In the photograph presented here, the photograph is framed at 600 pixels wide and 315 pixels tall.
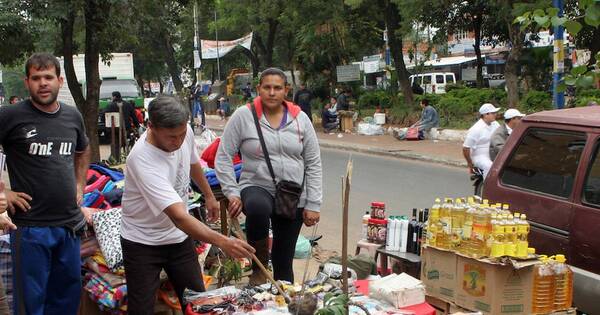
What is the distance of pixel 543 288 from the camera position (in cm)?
409

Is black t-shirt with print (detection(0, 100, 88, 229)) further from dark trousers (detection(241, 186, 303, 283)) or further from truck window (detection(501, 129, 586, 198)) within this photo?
truck window (detection(501, 129, 586, 198))

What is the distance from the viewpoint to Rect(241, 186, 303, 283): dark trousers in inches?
176

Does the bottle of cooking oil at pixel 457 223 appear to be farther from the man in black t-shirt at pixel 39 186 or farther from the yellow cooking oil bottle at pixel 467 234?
the man in black t-shirt at pixel 39 186

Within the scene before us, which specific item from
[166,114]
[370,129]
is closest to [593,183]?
[166,114]

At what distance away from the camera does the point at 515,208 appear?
4.77 meters

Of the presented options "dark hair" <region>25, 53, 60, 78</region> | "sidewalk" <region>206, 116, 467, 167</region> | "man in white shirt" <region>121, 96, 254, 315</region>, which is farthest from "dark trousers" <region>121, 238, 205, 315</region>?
"sidewalk" <region>206, 116, 467, 167</region>

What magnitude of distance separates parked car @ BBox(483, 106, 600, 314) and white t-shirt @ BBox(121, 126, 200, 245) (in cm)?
238

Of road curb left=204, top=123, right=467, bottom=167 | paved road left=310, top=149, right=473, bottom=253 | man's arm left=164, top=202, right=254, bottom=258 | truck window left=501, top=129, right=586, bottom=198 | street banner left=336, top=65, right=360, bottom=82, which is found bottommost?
paved road left=310, top=149, right=473, bottom=253

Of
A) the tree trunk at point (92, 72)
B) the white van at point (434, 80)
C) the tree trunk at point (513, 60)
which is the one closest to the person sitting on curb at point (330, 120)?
the tree trunk at point (513, 60)

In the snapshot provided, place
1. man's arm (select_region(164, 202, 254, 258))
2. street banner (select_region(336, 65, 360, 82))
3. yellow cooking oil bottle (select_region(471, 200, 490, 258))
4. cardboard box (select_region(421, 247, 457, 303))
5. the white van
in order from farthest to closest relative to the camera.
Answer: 1. the white van
2. street banner (select_region(336, 65, 360, 82))
3. cardboard box (select_region(421, 247, 457, 303))
4. yellow cooking oil bottle (select_region(471, 200, 490, 258))
5. man's arm (select_region(164, 202, 254, 258))

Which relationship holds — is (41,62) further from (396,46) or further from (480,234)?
(396,46)

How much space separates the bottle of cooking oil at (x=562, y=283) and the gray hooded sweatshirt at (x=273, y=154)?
62.4 inches

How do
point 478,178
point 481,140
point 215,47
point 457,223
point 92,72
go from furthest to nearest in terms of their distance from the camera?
point 215,47
point 92,72
point 478,178
point 481,140
point 457,223

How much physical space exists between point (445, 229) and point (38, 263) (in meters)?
2.54
